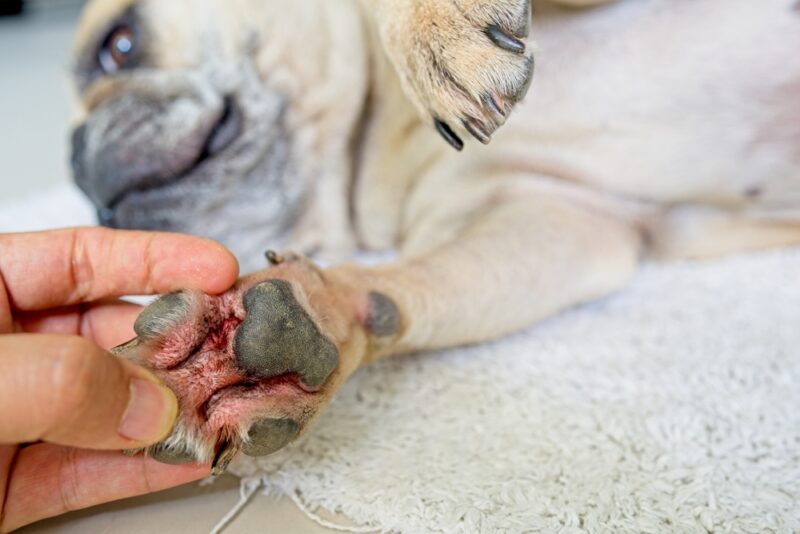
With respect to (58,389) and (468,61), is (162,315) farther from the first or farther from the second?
(468,61)

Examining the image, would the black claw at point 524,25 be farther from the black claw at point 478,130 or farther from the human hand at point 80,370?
the human hand at point 80,370

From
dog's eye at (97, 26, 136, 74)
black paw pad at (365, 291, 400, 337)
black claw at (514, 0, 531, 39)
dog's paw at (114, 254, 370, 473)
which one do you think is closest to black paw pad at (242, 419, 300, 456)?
dog's paw at (114, 254, 370, 473)

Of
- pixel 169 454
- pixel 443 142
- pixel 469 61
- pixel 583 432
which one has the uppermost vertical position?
pixel 469 61

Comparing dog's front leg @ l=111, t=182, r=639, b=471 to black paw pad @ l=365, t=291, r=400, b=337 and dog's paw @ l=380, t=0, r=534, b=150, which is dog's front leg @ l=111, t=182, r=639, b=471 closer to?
black paw pad @ l=365, t=291, r=400, b=337

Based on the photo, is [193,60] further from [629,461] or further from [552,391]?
[629,461]

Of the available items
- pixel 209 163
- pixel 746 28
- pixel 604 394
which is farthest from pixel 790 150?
pixel 209 163

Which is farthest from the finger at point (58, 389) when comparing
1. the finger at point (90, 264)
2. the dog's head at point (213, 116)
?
the dog's head at point (213, 116)

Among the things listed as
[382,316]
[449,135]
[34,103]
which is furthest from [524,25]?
[34,103]
